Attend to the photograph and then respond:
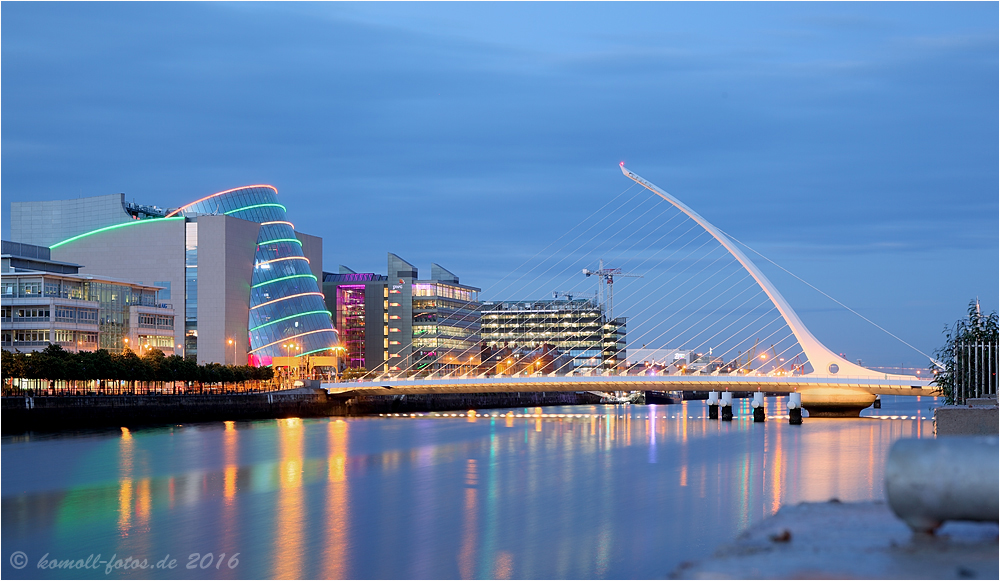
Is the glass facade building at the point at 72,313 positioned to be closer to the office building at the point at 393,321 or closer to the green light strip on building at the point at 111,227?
the green light strip on building at the point at 111,227

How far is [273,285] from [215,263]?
5.55m

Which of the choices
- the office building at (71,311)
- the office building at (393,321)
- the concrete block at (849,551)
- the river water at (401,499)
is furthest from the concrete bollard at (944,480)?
the office building at (393,321)

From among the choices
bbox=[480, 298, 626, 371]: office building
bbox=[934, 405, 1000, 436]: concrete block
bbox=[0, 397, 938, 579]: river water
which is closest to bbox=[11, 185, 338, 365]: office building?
bbox=[0, 397, 938, 579]: river water

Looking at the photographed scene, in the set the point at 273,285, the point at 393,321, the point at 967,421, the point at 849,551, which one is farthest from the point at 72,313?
the point at 849,551

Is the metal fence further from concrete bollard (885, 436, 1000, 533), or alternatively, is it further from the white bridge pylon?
the white bridge pylon

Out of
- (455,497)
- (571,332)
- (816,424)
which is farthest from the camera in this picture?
(571,332)

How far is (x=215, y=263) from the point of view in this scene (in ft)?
287

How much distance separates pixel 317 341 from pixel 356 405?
19011 millimetres

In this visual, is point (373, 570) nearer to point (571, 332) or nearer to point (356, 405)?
point (356, 405)

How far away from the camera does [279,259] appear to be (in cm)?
9231

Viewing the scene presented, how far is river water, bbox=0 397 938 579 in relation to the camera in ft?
56.6

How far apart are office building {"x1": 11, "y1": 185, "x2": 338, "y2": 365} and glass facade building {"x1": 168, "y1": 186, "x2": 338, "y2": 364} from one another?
8cm

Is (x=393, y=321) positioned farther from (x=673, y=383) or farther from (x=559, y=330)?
(x=673, y=383)

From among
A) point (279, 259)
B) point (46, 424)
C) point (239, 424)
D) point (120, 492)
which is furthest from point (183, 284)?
point (120, 492)
